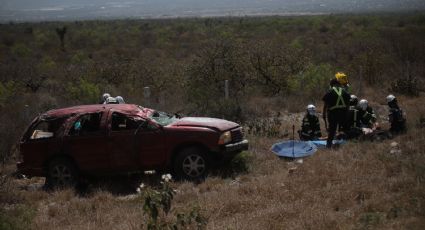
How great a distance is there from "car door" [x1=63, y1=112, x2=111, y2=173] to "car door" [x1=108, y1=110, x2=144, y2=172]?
0.39 feet

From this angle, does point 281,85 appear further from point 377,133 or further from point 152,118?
point 152,118

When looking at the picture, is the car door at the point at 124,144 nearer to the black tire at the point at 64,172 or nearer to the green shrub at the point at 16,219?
the black tire at the point at 64,172

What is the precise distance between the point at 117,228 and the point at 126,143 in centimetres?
299

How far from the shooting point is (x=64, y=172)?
1018 centimetres

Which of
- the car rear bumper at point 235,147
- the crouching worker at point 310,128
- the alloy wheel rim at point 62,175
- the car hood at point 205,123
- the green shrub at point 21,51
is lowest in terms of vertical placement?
Result: the green shrub at point 21,51

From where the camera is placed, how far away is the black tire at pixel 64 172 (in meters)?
10.2

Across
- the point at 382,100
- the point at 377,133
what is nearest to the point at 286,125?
the point at 377,133

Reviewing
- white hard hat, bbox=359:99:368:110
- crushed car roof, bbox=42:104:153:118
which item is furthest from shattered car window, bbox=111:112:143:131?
white hard hat, bbox=359:99:368:110

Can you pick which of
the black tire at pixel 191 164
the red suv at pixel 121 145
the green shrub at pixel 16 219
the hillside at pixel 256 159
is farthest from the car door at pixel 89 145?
the green shrub at pixel 16 219

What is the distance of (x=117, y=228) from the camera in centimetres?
714

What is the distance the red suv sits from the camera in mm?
9906

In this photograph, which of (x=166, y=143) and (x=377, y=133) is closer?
(x=166, y=143)

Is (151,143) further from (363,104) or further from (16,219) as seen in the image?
(363,104)

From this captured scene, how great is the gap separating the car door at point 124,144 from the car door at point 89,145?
0.12 m
